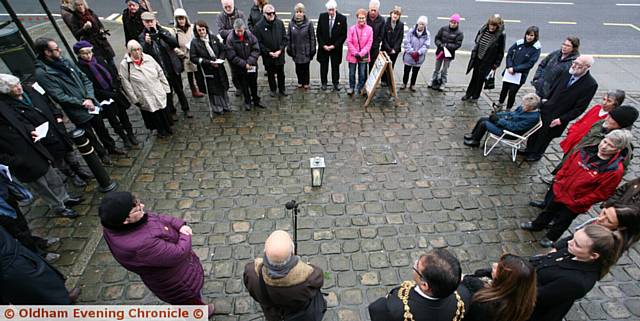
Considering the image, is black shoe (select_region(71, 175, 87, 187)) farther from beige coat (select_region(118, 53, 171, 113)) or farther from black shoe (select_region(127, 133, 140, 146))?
beige coat (select_region(118, 53, 171, 113))

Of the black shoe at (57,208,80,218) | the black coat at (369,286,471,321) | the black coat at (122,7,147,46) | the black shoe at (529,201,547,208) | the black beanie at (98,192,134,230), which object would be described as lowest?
the black shoe at (529,201,547,208)

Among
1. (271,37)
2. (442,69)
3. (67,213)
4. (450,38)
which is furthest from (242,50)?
(442,69)

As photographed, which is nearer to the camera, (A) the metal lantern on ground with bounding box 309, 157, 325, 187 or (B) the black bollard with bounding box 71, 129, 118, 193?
(B) the black bollard with bounding box 71, 129, 118, 193

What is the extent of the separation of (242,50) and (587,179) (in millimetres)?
6175

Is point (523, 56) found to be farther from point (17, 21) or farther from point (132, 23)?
point (17, 21)

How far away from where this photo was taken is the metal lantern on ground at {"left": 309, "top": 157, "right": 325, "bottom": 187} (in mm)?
5105

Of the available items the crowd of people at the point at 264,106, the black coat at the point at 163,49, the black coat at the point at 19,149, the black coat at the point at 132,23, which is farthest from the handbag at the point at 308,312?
the black coat at the point at 132,23

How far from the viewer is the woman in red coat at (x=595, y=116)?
4539mm

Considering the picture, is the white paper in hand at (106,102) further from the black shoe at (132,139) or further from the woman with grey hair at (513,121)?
the woman with grey hair at (513,121)

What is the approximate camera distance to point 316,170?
5211 mm

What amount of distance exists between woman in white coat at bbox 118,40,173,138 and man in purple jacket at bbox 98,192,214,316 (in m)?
3.59

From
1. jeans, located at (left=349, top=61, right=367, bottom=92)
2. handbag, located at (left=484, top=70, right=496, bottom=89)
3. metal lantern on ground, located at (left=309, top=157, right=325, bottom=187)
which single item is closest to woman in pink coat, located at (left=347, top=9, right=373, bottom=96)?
jeans, located at (left=349, top=61, right=367, bottom=92)

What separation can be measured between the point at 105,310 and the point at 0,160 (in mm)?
2288

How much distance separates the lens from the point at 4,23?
667cm
